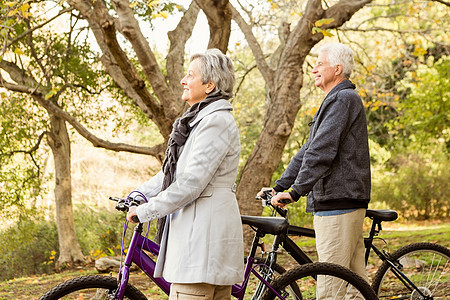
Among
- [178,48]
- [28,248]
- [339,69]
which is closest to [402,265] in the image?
[339,69]

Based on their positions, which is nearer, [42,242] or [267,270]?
[267,270]

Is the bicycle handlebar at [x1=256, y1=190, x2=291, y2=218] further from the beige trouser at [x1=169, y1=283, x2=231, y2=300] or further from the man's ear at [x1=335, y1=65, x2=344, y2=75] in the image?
the beige trouser at [x1=169, y1=283, x2=231, y2=300]

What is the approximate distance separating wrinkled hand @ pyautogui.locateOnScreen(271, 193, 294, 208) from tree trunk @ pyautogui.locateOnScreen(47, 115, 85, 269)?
10.4m

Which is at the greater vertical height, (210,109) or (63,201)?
(210,109)

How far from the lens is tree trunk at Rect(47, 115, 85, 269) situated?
43.0ft

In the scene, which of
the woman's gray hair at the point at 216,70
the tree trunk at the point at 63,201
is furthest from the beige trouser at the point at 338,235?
the tree trunk at the point at 63,201

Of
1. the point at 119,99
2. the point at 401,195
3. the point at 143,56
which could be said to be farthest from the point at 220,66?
the point at 401,195

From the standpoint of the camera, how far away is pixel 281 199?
3.45 m

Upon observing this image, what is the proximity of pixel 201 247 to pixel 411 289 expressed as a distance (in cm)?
213

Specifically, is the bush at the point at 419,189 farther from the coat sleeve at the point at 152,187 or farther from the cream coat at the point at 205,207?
the cream coat at the point at 205,207

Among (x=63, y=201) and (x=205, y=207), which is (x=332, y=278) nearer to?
(x=205, y=207)

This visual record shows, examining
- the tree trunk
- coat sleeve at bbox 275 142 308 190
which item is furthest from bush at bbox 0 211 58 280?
coat sleeve at bbox 275 142 308 190

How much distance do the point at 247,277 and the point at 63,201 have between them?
34.9 ft

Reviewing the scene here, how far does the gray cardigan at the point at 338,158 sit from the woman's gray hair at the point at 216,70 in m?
0.81
